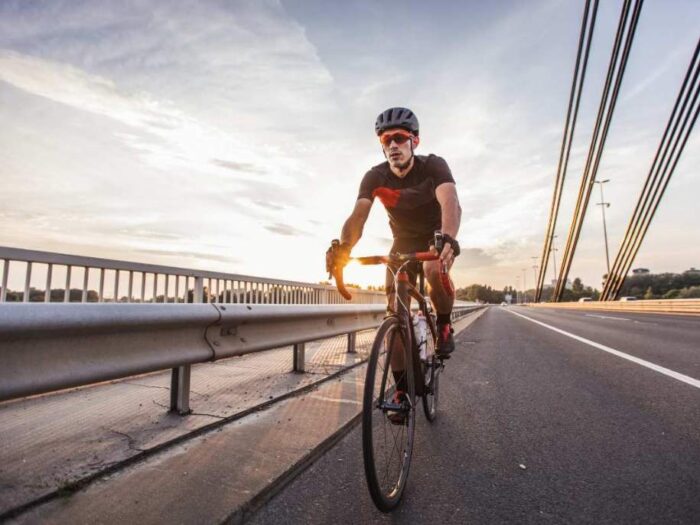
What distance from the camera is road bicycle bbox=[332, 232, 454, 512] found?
2073 millimetres

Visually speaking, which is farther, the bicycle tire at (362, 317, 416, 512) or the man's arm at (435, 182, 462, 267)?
the man's arm at (435, 182, 462, 267)

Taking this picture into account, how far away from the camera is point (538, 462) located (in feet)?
8.80

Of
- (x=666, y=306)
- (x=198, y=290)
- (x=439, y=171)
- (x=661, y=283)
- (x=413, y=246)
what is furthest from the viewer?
(x=661, y=283)

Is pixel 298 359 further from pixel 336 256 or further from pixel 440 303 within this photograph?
pixel 336 256

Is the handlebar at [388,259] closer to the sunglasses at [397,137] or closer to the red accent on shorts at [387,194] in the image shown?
the red accent on shorts at [387,194]

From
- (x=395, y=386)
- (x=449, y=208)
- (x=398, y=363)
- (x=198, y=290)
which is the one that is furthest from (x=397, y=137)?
(x=198, y=290)

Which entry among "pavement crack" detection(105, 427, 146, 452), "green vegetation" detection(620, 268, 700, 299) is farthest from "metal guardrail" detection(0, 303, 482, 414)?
"green vegetation" detection(620, 268, 700, 299)

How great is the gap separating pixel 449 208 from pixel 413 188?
0.44 meters

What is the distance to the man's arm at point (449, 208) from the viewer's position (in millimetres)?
3057

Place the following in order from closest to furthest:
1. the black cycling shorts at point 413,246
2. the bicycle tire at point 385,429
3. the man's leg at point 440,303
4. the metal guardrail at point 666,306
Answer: the bicycle tire at point 385,429
the man's leg at point 440,303
the black cycling shorts at point 413,246
the metal guardrail at point 666,306

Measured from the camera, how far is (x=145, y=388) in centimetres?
388

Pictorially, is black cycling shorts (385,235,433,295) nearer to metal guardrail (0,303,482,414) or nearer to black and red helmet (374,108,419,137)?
black and red helmet (374,108,419,137)

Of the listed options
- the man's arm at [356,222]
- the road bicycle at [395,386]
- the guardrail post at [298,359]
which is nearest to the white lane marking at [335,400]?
the road bicycle at [395,386]

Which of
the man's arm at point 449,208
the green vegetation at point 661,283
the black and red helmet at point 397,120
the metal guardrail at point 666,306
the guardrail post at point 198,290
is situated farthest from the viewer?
the green vegetation at point 661,283
